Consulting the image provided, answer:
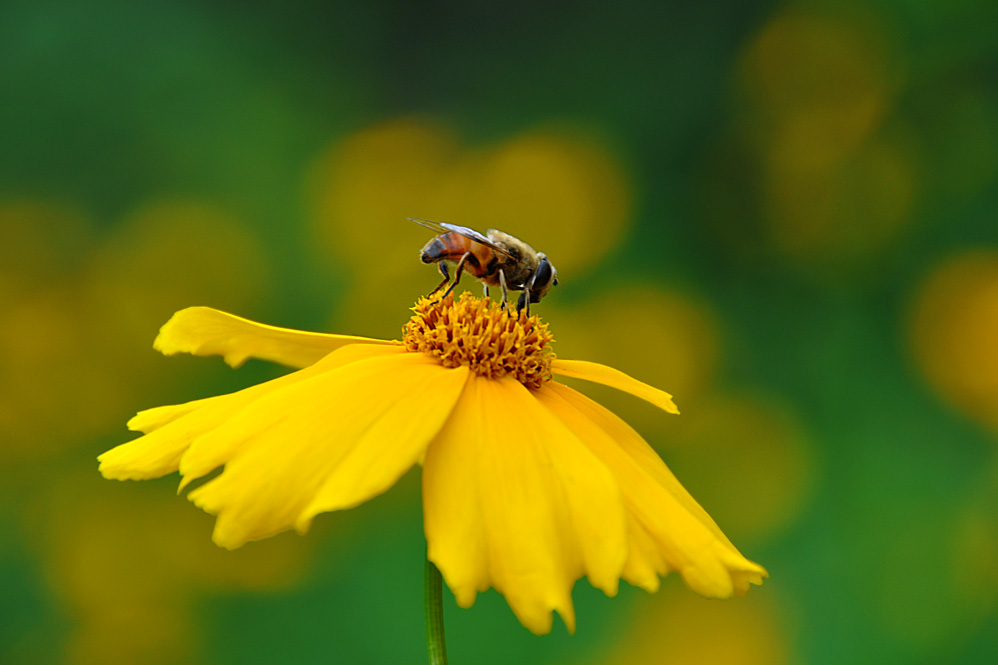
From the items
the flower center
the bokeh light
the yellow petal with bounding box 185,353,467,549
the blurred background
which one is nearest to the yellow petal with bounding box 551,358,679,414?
the flower center

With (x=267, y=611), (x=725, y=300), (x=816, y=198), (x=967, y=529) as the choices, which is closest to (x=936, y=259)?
A: (x=816, y=198)

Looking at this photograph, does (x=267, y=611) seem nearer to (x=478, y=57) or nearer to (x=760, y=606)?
(x=760, y=606)

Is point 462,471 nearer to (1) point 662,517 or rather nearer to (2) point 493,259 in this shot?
(1) point 662,517

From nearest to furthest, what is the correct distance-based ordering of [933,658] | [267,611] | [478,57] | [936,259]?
[933,658] < [267,611] < [936,259] < [478,57]

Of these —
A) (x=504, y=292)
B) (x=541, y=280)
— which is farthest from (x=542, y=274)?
(x=504, y=292)

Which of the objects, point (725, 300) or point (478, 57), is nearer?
point (725, 300)

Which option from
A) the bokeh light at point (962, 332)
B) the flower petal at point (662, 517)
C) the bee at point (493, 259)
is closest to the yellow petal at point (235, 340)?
the bee at point (493, 259)
